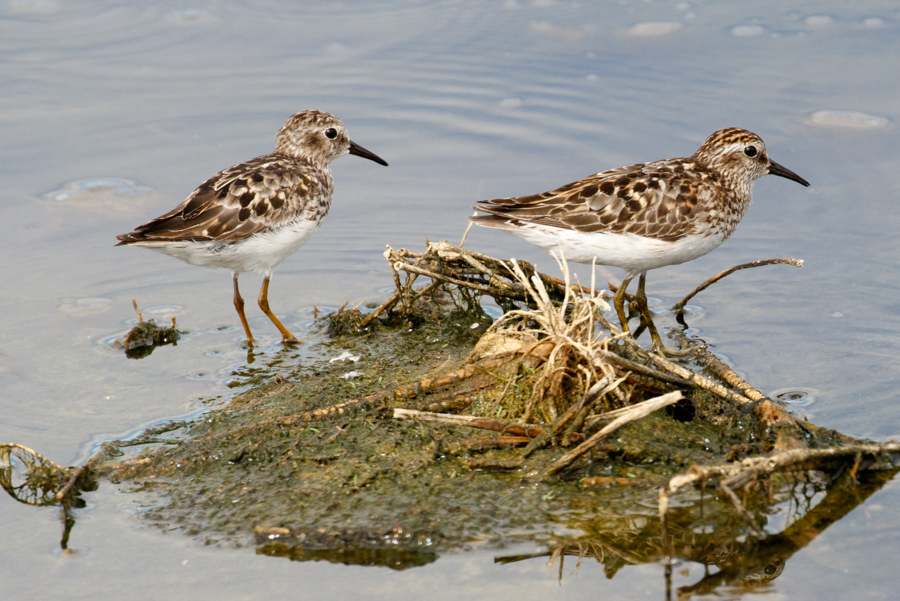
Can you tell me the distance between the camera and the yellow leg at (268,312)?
8587 mm

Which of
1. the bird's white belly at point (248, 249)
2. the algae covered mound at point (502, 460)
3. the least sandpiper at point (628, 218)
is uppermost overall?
the least sandpiper at point (628, 218)

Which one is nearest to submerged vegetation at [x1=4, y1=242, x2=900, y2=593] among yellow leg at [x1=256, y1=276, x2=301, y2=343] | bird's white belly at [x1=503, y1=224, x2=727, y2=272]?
bird's white belly at [x1=503, y1=224, x2=727, y2=272]

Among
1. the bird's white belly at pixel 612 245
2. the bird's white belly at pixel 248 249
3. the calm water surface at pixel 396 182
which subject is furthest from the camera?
the bird's white belly at pixel 248 249

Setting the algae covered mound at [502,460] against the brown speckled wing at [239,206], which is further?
the brown speckled wing at [239,206]

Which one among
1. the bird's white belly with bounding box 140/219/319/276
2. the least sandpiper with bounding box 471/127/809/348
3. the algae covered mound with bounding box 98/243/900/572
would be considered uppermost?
the least sandpiper with bounding box 471/127/809/348

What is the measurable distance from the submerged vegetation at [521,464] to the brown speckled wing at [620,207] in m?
1.75

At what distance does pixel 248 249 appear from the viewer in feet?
28.7

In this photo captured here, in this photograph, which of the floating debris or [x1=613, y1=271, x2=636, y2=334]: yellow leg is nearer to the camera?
the floating debris

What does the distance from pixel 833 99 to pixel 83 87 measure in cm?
965

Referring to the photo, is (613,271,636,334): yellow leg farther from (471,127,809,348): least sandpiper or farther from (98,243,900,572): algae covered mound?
(98,243,900,572): algae covered mound

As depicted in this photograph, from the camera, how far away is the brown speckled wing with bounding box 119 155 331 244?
8.37 meters

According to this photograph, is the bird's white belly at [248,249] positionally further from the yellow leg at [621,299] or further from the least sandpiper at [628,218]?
the yellow leg at [621,299]

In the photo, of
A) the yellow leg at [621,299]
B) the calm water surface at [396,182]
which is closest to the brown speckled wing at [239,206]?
the calm water surface at [396,182]

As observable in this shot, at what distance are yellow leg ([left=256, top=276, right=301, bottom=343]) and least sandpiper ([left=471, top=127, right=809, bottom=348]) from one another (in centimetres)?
197
